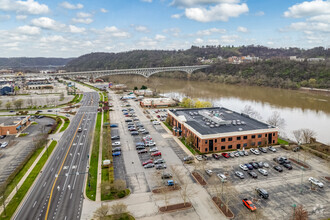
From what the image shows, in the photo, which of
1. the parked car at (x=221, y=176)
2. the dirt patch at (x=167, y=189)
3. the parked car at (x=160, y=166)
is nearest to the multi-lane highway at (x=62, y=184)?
the dirt patch at (x=167, y=189)

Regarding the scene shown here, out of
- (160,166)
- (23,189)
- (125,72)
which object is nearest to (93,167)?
(23,189)

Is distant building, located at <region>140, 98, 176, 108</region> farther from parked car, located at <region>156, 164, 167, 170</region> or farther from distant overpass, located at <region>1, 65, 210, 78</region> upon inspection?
distant overpass, located at <region>1, 65, 210, 78</region>

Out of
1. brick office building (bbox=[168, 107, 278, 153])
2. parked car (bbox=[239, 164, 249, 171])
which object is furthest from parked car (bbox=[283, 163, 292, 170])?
brick office building (bbox=[168, 107, 278, 153])

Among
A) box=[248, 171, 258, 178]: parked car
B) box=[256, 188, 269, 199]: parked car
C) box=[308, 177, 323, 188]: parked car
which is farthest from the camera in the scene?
box=[248, 171, 258, 178]: parked car

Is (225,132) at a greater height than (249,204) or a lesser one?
greater

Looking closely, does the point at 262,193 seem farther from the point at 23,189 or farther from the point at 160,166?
the point at 23,189

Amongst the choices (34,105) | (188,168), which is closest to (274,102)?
(188,168)

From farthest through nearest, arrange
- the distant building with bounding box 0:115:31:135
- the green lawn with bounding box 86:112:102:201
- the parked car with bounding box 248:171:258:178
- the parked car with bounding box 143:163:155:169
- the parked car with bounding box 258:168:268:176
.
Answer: the distant building with bounding box 0:115:31:135 → the parked car with bounding box 143:163:155:169 → the parked car with bounding box 258:168:268:176 → the parked car with bounding box 248:171:258:178 → the green lawn with bounding box 86:112:102:201
